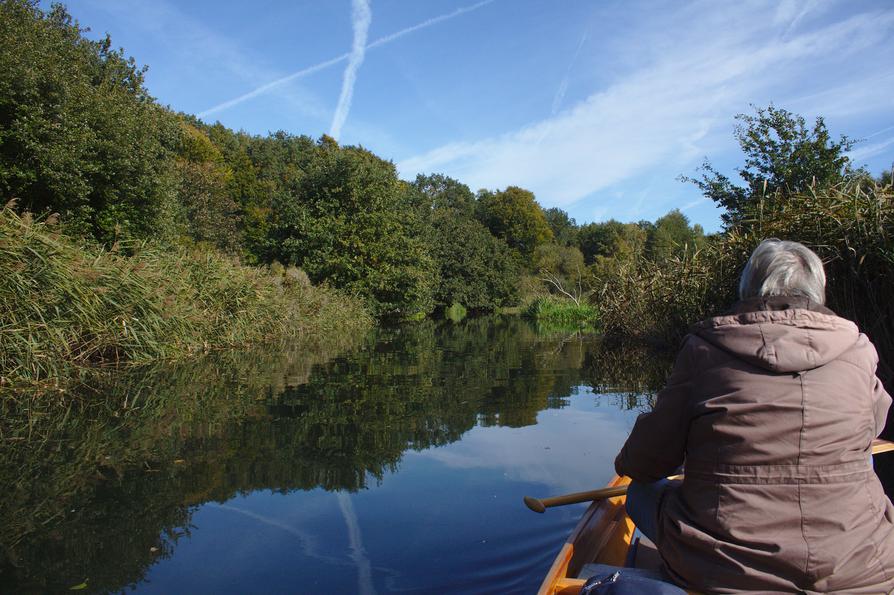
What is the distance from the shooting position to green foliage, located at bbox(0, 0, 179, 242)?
13.4 meters

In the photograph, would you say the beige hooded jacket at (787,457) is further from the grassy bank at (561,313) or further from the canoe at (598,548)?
the grassy bank at (561,313)

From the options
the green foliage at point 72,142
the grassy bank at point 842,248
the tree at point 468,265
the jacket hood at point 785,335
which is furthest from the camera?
the tree at point 468,265

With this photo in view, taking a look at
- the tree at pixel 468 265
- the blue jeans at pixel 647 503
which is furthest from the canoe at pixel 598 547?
the tree at pixel 468 265

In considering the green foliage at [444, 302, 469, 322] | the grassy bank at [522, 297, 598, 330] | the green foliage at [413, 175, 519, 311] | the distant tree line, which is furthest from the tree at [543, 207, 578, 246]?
the grassy bank at [522, 297, 598, 330]

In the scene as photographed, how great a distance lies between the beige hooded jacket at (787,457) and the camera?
163 cm

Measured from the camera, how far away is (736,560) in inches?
66.1

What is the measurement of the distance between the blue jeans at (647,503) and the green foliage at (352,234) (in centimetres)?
2258

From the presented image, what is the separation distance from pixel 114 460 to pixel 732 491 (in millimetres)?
4697

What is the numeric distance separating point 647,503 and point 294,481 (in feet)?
9.52

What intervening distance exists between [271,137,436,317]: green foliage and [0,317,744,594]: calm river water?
641 inches

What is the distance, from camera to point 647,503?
2266 mm

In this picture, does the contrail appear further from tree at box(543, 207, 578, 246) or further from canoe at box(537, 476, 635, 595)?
tree at box(543, 207, 578, 246)

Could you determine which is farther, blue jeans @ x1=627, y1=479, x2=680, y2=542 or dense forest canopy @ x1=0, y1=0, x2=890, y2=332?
dense forest canopy @ x1=0, y1=0, x2=890, y2=332

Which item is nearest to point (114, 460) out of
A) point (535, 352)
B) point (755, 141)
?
point (535, 352)
